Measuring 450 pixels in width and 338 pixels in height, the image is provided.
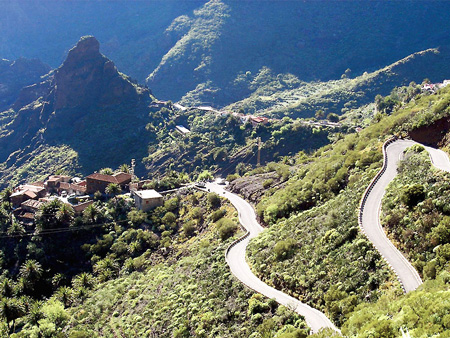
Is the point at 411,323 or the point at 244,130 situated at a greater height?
the point at 244,130

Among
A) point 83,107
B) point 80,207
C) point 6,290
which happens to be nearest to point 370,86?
point 83,107

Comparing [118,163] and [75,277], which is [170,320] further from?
[118,163]

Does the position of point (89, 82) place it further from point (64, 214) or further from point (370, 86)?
point (370, 86)

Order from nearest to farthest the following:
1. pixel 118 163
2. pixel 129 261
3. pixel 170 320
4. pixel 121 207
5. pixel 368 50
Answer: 1. pixel 170 320
2. pixel 129 261
3. pixel 121 207
4. pixel 118 163
5. pixel 368 50

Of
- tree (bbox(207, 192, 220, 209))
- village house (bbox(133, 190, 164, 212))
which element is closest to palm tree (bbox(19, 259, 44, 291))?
village house (bbox(133, 190, 164, 212))

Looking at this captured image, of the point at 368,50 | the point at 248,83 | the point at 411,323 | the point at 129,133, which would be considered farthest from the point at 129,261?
the point at 368,50

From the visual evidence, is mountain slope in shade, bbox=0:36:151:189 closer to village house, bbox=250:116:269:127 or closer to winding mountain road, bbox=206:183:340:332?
village house, bbox=250:116:269:127

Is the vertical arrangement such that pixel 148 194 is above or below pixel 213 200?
above
